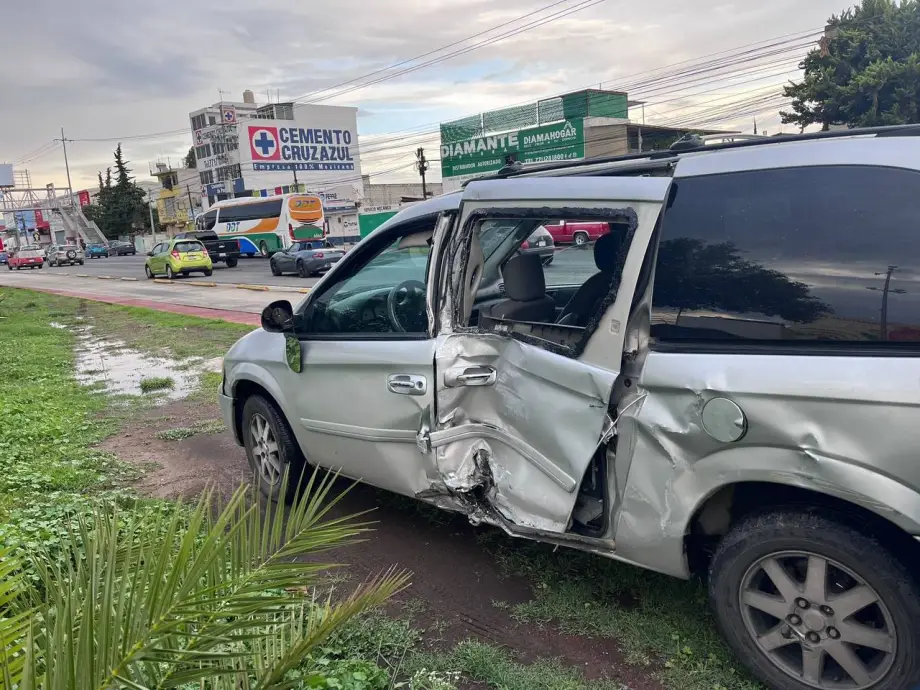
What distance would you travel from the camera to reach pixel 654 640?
2924 mm

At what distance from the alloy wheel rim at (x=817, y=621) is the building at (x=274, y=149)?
2942 inches

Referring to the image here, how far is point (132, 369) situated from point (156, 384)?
162 cm

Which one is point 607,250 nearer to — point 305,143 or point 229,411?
point 229,411

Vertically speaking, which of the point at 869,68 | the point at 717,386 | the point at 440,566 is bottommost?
the point at 440,566

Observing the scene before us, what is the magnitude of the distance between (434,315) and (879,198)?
6.14 ft

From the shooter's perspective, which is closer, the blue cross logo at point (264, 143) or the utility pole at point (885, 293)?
the utility pole at point (885, 293)

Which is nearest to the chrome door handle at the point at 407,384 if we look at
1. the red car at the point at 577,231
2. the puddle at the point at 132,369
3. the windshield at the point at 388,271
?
the windshield at the point at 388,271

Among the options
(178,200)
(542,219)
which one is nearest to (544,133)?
(542,219)

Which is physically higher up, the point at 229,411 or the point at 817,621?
the point at 229,411

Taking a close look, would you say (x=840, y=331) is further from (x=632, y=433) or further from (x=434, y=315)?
(x=434, y=315)

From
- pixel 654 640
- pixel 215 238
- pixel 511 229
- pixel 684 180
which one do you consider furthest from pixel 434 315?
pixel 215 238

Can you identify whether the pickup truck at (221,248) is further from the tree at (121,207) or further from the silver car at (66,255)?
the tree at (121,207)

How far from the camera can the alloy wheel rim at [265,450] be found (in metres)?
4.56

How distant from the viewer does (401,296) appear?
3801 mm
